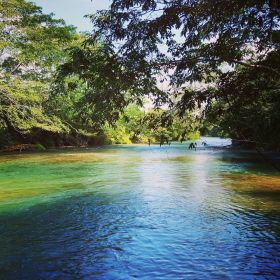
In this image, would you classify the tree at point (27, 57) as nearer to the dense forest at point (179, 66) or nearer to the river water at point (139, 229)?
the river water at point (139, 229)

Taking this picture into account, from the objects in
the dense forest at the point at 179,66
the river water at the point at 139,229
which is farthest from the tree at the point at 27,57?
the dense forest at the point at 179,66

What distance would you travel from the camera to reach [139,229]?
838cm

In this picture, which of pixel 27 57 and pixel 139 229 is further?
pixel 27 57

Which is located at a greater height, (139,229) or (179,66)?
(179,66)

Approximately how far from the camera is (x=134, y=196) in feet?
40.3

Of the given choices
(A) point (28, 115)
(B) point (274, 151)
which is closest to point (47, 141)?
(A) point (28, 115)

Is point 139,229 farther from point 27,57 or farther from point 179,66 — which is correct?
point 27,57

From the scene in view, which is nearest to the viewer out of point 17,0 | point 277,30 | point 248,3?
point 248,3

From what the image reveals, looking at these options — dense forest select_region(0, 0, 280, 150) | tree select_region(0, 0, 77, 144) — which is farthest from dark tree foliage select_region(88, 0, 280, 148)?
tree select_region(0, 0, 77, 144)

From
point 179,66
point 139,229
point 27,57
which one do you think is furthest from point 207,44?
point 27,57

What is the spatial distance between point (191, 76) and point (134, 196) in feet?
19.3

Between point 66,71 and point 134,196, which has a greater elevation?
point 66,71

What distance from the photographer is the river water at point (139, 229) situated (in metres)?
6.06

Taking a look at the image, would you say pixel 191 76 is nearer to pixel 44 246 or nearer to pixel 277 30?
pixel 277 30
